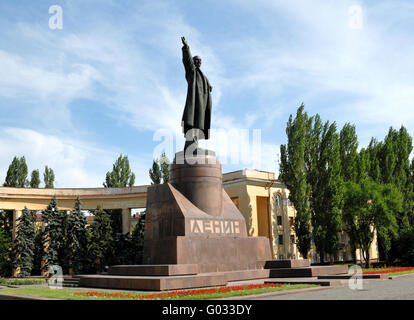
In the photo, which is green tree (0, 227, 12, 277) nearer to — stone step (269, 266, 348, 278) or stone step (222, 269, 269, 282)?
stone step (222, 269, 269, 282)

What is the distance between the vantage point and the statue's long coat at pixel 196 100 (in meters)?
14.6

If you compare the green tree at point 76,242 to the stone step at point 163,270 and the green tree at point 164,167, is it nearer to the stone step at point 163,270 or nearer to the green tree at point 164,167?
the green tree at point 164,167

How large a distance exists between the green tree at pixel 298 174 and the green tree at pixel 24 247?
18865 millimetres

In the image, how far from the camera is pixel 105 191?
116ft

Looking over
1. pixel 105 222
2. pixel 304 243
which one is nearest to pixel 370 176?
pixel 304 243

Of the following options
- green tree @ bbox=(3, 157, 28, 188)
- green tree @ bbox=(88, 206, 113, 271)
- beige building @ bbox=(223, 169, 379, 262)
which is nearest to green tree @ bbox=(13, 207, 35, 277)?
green tree @ bbox=(88, 206, 113, 271)

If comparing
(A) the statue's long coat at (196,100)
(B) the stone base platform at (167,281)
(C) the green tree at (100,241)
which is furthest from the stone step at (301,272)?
(C) the green tree at (100,241)

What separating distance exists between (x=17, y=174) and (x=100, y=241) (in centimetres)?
1575

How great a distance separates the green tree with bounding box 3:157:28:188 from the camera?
128 ft

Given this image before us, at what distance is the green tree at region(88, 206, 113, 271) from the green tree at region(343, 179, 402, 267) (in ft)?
54.7

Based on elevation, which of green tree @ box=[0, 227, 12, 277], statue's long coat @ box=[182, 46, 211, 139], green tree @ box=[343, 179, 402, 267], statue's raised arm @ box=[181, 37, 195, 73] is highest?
statue's raised arm @ box=[181, 37, 195, 73]

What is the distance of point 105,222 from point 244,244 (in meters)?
18.0

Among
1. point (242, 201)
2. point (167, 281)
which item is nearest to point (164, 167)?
point (242, 201)
